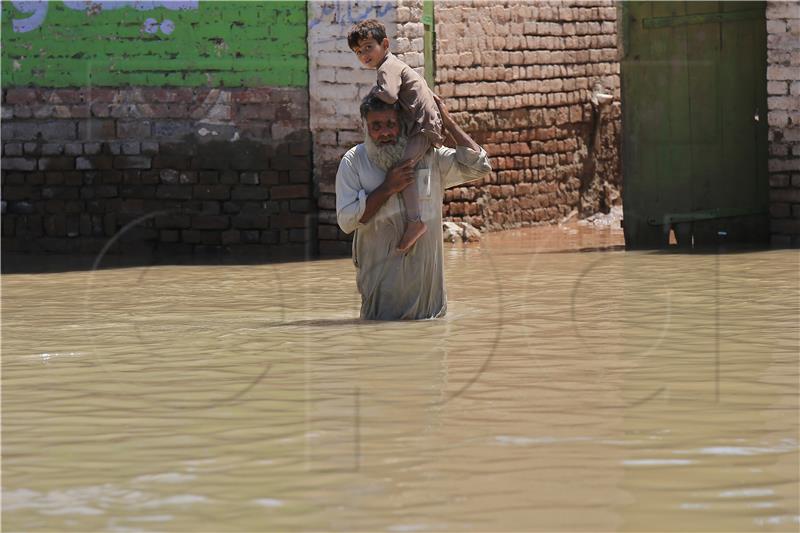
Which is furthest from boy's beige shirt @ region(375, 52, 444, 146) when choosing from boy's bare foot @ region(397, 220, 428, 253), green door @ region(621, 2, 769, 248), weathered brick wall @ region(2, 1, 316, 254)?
green door @ region(621, 2, 769, 248)

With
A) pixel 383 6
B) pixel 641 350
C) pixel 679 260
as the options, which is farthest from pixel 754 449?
pixel 383 6

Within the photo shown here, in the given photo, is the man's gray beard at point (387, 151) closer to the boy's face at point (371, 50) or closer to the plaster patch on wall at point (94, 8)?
the boy's face at point (371, 50)

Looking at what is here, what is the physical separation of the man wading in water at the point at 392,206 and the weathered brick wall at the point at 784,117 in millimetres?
4795

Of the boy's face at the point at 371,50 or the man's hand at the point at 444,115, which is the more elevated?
the boy's face at the point at 371,50

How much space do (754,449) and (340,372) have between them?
2026 mm

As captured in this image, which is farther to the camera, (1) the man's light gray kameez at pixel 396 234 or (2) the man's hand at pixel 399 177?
(1) the man's light gray kameez at pixel 396 234

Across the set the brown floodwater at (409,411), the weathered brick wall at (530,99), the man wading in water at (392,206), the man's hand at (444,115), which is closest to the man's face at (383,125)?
the man wading in water at (392,206)

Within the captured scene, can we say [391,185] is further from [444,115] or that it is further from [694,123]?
[694,123]

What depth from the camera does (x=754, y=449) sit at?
4.51m

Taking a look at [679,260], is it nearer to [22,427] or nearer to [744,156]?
[744,156]

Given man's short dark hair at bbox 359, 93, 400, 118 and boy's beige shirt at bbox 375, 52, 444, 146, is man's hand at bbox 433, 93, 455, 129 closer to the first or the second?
boy's beige shirt at bbox 375, 52, 444, 146

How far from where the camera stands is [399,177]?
703cm

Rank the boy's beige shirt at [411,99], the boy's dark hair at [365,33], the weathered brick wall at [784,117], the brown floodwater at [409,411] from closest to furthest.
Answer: the brown floodwater at [409,411] < the boy's beige shirt at [411,99] < the boy's dark hair at [365,33] < the weathered brick wall at [784,117]

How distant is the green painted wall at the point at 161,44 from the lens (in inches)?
459
